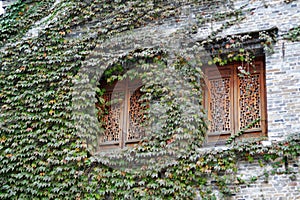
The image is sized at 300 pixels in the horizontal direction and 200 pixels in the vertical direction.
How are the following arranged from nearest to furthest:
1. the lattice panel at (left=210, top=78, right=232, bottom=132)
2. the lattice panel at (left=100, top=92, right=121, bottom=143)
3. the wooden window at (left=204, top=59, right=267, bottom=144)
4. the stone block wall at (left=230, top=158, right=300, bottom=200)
Result: the stone block wall at (left=230, top=158, right=300, bottom=200) < the wooden window at (left=204, top=59, right=267, bottom=144) < the lattice panel at (left=210, top=78, right=232, bottom=132) < the lattice panel at (left=100, top=92, right=121, bottom=143)

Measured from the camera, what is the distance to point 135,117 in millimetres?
10484

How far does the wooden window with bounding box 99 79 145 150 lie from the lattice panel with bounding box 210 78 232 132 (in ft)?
4.33

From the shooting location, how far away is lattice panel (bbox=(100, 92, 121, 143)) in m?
10.5

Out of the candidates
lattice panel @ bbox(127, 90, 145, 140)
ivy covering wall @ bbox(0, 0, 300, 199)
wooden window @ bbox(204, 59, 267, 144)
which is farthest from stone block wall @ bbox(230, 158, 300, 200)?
lattice panel @ bbox(127, 90, 145, 140)

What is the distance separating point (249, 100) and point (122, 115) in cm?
243

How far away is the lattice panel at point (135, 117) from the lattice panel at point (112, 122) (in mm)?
243

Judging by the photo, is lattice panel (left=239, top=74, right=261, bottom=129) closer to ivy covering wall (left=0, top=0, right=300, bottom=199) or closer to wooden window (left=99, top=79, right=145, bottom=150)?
ivy covering wall (left=0, top=0, right=300, bottom=199)

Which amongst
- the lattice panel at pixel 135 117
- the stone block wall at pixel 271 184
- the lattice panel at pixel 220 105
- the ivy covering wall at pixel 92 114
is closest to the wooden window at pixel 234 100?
the lattice panel at pixel 220 105

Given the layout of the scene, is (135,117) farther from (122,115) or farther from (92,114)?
(92,114)

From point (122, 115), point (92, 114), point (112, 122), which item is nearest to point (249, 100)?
point (122, 115)

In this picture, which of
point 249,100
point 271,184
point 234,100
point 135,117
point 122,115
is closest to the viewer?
point 271,184

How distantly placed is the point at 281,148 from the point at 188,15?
335 centimetres

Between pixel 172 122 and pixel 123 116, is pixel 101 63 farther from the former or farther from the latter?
pixel 172 122

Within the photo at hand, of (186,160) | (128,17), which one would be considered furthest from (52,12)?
(186,160)
